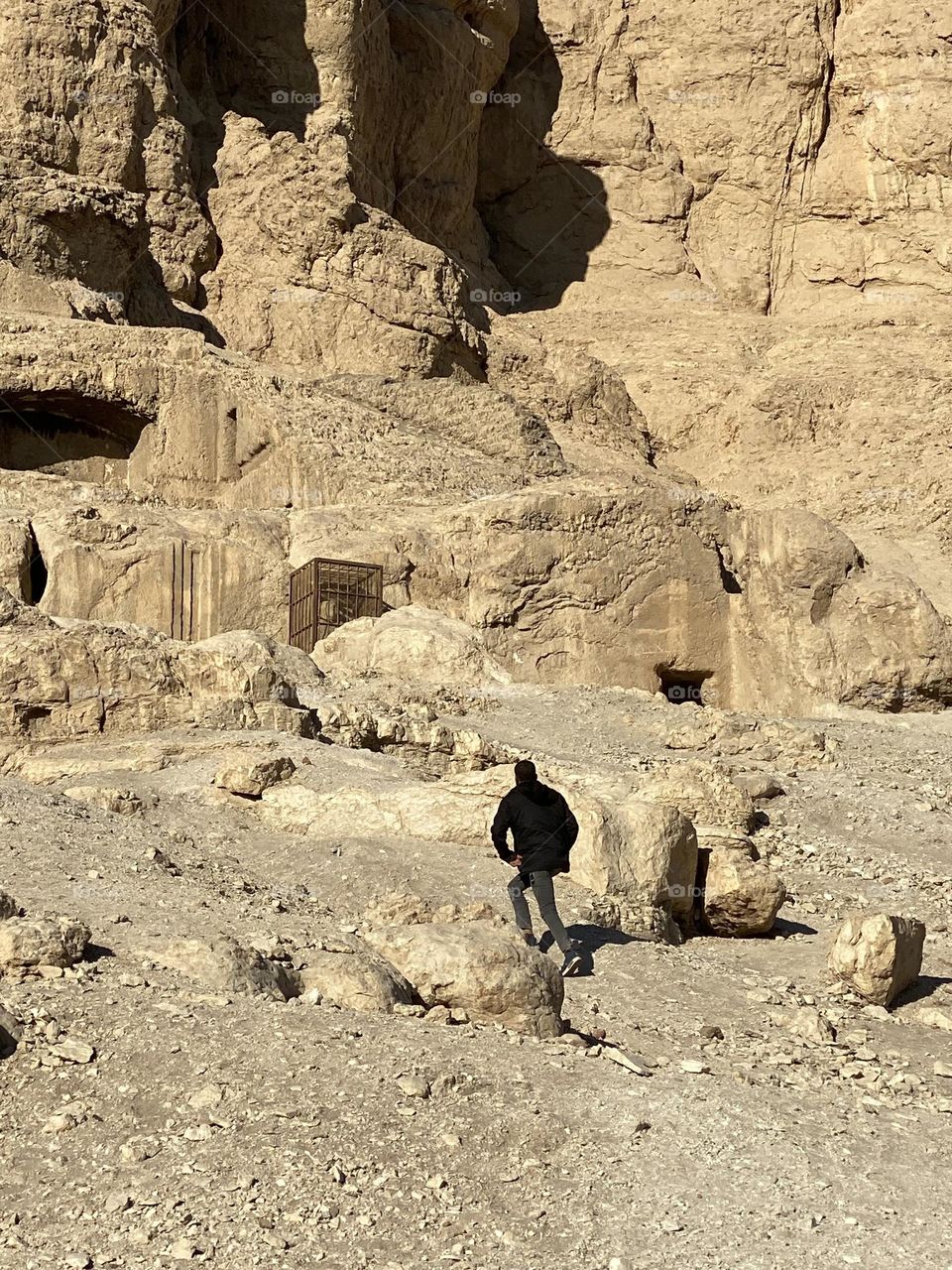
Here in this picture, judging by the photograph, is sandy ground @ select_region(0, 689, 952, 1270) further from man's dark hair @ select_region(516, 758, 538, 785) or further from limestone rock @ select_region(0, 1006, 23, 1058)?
man's dark hair @ select_region(516, 758, 538, 785)

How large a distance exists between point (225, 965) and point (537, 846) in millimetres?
2263

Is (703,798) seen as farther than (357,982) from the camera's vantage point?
Yes

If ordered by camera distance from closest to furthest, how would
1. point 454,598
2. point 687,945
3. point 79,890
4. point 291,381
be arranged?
1. point 79,890
2. point 687,945
3. point 454,598
4. point 291,381

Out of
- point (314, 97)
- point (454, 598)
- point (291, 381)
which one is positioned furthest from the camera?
point (314, 97)

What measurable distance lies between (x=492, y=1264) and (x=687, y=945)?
525 cm

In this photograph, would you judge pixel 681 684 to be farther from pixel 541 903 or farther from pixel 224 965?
pixel 224 965

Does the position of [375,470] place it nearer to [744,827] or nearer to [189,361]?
[189,361]

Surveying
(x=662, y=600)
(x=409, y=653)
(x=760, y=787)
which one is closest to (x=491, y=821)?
(x=760, y=787)

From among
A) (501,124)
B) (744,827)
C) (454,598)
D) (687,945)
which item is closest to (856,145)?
(501,124)

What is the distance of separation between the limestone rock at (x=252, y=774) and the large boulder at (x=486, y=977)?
157 inches

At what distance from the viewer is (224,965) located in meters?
7.36

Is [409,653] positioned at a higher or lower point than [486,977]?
higher

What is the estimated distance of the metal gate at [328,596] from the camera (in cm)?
2069

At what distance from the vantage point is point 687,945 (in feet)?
34.3
